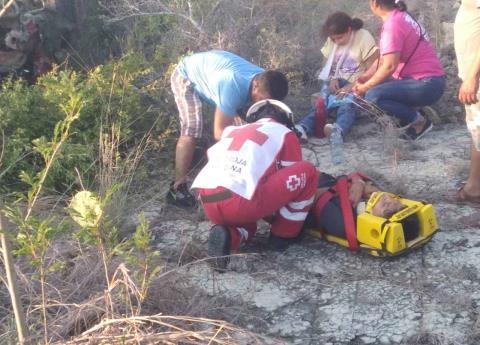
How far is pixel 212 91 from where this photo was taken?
183 inches

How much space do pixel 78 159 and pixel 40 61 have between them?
2.13 m

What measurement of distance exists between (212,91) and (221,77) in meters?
0.21

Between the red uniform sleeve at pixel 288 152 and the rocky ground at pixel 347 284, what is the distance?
1.75ft

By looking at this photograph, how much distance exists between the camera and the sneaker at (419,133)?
18.3ft

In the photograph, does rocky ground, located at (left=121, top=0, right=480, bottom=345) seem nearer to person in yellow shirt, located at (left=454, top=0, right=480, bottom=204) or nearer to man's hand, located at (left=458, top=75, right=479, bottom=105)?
person in yellow shirt, located at (left=454, top=0, right=480, bottom=204)

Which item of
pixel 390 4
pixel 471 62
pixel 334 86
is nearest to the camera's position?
pixel 471 62

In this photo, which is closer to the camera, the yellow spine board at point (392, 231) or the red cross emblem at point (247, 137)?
the yellow spine board at point (392, 231)

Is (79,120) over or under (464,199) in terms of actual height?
over

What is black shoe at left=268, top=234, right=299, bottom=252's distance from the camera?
390 centimetres

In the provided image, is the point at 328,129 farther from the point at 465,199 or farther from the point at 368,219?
the point at 368,219

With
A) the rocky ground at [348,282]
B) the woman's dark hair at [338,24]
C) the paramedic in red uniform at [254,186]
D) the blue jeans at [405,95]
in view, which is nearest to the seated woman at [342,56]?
the woman's dark hair at [338,24]

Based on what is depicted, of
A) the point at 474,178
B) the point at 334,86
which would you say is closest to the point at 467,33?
the point at 474,178

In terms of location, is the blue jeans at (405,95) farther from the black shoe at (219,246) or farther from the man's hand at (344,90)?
the black shoe at (219,246)

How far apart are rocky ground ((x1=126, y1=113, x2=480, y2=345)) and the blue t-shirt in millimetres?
816
